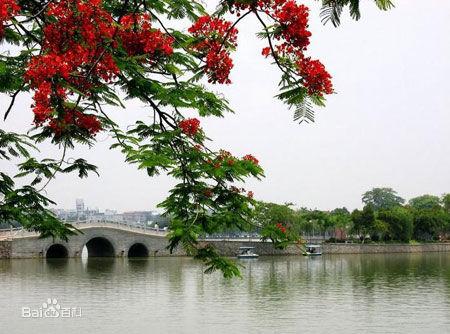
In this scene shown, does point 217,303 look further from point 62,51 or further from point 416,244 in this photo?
point 416,244

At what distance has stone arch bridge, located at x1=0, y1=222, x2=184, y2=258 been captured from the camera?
5841 cm

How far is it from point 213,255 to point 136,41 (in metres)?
2.91

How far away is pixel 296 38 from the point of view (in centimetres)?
470

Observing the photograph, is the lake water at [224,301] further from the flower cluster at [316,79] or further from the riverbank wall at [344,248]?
the riverbank wall at [344,248]

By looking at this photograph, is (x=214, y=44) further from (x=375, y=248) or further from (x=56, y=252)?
(x=375, y=248)

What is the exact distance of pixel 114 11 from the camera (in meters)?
8.41

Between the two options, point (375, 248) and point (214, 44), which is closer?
point (214, 44)

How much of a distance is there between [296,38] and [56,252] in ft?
216

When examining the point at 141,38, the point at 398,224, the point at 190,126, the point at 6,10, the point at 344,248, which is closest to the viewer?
the point at 6,10

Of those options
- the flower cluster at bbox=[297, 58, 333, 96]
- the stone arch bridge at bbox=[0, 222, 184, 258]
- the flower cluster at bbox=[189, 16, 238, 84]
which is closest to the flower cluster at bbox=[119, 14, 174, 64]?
the flower cluster at bbox=[189, 16, 238, 84]

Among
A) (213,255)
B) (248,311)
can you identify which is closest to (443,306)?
(248,311)

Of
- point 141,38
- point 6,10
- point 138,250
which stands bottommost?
point 138,250

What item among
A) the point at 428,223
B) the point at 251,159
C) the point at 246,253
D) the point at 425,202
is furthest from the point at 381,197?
the point at 251,159

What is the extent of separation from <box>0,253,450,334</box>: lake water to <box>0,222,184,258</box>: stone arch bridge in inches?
493
